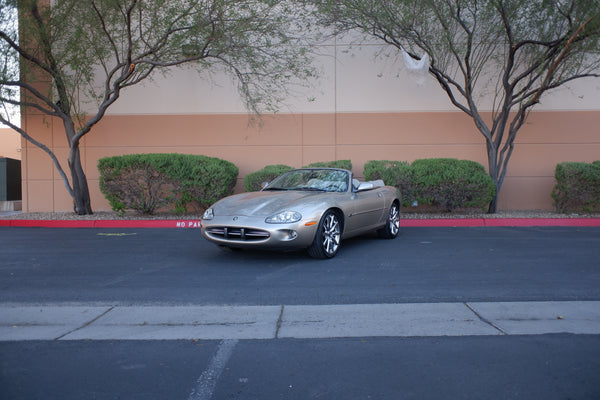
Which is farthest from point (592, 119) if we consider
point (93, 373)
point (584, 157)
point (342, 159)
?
point (93, 373)

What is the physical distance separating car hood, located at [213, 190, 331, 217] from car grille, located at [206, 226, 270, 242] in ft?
0.76

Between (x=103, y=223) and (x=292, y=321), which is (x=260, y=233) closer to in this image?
(x=292, y=321)

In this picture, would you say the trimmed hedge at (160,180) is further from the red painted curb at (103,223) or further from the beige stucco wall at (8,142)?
the beige stucco wall at (8,142)

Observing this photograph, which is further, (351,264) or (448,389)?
(351,264)

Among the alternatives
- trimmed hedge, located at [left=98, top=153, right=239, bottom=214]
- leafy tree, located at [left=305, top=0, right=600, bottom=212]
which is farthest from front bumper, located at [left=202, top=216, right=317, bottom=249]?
leafy tree, located at [left=305, top=0, right=600, bottom=212]

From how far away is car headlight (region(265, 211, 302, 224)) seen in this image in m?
6.43

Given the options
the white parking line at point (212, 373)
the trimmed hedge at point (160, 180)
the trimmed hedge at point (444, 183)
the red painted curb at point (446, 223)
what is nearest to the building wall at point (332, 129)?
the trimmed hedge at point (444, 183)

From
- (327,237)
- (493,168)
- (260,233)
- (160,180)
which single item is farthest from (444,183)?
(160,180)

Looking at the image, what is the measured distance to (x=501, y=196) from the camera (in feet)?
45.1

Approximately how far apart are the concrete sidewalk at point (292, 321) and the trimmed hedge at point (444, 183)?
7.22m

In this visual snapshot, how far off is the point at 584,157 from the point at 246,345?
1330cm

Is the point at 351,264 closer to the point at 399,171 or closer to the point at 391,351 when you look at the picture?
the point at 391,351

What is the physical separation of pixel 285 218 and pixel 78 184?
8.17 metres

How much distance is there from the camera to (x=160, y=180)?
12.0 metres
